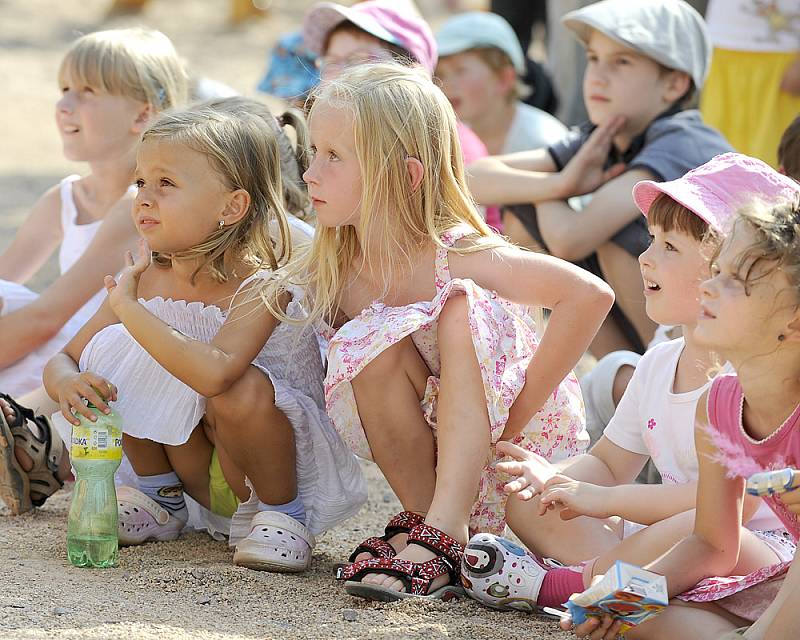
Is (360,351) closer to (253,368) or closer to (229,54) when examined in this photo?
(253,368)

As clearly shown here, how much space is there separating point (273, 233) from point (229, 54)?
8.45 m

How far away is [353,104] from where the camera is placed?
2.54 meters

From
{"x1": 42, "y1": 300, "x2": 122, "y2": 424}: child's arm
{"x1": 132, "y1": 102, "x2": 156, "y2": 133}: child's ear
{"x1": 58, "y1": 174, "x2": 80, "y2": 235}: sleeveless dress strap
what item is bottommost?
{"x1": 42, "y1": 300, "x2": 122, "y2": 424}: child's arm

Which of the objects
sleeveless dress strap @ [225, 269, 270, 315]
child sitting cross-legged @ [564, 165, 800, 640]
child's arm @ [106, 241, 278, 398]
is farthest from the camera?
sleeveless dress strap @ [225, 269, 270, 315]

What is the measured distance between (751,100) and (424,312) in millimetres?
2557

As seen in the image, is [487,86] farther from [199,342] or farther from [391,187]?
[199,342]

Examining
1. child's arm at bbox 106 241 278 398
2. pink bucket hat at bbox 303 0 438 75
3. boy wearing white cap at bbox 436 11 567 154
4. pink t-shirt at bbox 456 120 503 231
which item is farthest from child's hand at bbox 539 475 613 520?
boy wearing white cap at bbox 436 11 567 154

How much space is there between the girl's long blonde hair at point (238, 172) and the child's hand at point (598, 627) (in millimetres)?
1158

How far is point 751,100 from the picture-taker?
15.0 feet

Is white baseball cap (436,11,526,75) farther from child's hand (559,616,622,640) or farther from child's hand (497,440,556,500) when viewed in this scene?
child's hand (559,616,622,640)

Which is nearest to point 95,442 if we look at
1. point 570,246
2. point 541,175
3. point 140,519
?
point 140,519

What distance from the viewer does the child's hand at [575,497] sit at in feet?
7.04

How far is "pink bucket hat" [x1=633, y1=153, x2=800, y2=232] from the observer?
2.16 meters

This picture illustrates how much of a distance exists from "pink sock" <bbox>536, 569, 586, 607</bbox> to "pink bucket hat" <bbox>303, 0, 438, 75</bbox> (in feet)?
7.10
